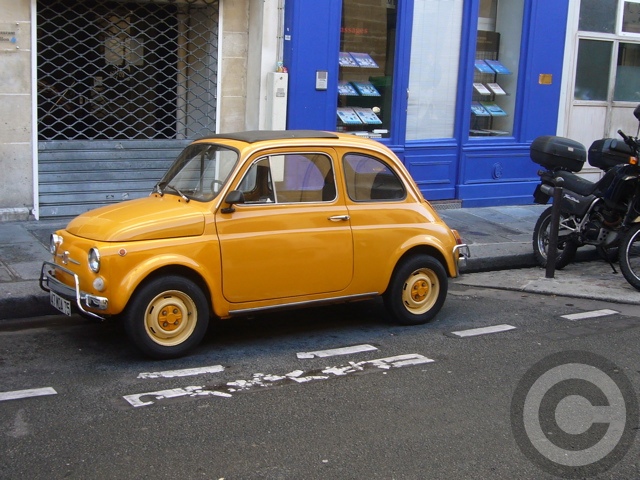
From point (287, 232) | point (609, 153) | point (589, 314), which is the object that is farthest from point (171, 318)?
point (609, 153)

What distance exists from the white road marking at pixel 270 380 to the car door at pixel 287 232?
0.79 meters

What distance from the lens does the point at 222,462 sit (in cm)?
457

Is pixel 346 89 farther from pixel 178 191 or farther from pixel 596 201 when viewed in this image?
pixel 178 191

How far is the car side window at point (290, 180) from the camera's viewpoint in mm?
6664

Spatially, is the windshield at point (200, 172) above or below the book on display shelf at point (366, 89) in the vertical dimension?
below

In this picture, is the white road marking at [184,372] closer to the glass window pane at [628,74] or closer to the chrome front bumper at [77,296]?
the chrome front bumper at [77,296]

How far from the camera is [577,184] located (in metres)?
9.75

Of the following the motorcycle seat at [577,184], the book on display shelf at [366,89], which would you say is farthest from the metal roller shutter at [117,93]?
the motorcycle seat at [577,184]

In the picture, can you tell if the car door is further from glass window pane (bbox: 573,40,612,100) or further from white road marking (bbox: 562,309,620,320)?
glass window pane (bbox: 573,40,612,100)

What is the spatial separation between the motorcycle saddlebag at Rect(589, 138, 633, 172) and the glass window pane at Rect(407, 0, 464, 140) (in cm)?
304

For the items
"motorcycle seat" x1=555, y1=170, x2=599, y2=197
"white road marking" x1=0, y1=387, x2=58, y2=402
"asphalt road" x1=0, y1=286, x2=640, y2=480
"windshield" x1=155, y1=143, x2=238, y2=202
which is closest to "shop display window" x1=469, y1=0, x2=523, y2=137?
"motorcycle seat" x1=555, y1=170, x2=599, y2=197

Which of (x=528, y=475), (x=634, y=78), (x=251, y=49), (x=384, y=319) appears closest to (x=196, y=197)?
(x=384, y=319)

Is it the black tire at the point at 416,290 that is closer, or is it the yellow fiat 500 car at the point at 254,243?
the yellow fiat 500 car at the point at 254,243

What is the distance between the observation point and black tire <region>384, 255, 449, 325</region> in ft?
23.8
